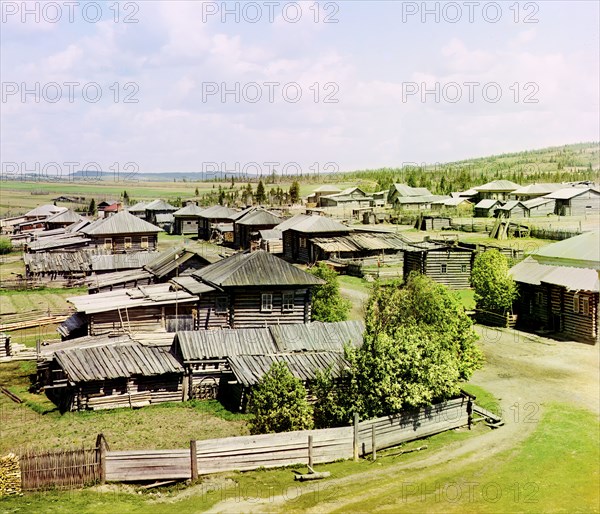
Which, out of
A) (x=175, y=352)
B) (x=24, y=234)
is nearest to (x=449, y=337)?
(x=175, y=352)

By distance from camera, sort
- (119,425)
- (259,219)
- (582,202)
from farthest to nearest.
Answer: (582,202), (259,219), (119,425)

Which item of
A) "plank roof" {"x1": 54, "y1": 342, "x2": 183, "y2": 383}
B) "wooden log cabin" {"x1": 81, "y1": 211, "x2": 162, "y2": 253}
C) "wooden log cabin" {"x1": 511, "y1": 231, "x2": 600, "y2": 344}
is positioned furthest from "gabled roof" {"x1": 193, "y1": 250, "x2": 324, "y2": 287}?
"wooden log cabin" {"x1": 81, "y1": 211, "x2": 162, "y2": 253}

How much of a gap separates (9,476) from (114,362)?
9392mm

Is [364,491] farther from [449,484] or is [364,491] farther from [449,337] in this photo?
[449,337]

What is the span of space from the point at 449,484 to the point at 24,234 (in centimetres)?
9638

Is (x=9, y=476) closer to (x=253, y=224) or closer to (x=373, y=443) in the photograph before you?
(x=373, y=443)

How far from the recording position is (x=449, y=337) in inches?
1003

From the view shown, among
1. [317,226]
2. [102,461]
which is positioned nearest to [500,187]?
[317,226]

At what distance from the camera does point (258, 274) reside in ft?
116

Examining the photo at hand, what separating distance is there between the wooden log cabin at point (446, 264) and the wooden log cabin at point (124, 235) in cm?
3252

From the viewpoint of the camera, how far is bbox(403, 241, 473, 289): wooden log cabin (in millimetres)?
52906

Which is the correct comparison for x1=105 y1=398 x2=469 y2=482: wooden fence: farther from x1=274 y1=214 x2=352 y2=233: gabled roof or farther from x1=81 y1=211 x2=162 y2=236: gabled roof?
x1=81 y1=211 x2=162 y2=236: gabled roof

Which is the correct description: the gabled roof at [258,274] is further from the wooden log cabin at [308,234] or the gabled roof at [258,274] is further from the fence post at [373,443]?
the wooden log cabin at [308,234]

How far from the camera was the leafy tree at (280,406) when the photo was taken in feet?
72.9
